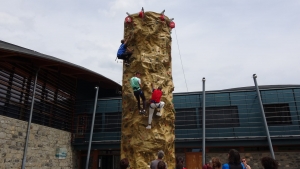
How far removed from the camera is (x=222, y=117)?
14.4m

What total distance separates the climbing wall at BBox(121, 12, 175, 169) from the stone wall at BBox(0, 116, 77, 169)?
6.26 metres

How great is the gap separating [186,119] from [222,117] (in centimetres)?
195

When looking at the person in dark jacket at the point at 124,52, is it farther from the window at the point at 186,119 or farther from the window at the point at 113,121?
the window at the point at 113,121

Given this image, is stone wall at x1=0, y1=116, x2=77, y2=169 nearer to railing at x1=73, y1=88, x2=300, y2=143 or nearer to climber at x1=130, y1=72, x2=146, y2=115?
railing at x1=73, y1=88, x2=300, y2=143

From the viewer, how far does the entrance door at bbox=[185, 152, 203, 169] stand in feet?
47.7

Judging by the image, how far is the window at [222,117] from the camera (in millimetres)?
14281

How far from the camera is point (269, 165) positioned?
12.4ft

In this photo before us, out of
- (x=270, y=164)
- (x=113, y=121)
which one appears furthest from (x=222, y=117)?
(x=270, y=164)

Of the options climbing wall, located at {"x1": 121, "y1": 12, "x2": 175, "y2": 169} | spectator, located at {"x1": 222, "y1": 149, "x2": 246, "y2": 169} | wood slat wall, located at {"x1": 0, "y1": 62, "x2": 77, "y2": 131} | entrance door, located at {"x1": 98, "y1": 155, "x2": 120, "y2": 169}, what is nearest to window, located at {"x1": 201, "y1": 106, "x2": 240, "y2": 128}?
entrance door, located at {"x1": 98, "y1": 155, "x2": 120, "y2": 169}

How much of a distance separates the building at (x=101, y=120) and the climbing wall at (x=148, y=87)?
228 inches

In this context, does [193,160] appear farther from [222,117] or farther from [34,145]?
[34,145]

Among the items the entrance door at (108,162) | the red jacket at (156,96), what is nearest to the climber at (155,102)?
the red jacket at (156,96)

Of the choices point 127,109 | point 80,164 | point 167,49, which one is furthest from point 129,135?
point 80,164

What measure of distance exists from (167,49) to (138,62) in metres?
1.12
